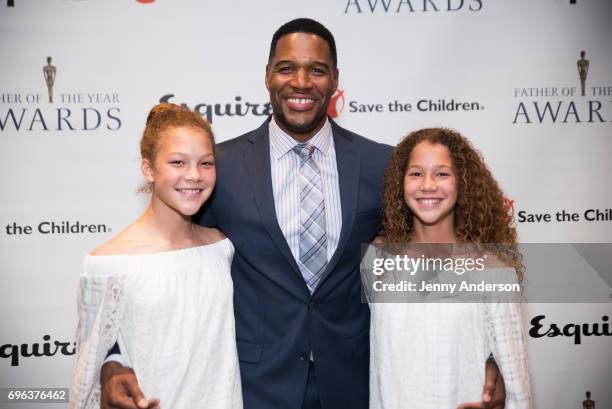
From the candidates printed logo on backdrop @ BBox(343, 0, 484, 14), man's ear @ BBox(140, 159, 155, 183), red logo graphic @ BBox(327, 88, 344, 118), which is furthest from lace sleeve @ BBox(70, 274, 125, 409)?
printed logo on backdrop @ BBox(343, 0, 484, 14)

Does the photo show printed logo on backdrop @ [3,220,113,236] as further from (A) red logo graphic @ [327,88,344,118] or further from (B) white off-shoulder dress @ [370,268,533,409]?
(B) white off-shoulder dress @ [370,268,533,409]

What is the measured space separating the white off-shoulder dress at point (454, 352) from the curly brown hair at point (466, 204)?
0.19 m

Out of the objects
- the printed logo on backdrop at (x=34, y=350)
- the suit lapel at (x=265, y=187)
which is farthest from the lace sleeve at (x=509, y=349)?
the printed logo on backdrop at (x=34, y=350)

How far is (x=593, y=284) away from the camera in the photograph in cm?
340

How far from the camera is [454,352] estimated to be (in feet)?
6.29

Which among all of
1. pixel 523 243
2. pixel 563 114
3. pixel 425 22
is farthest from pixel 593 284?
pixel 425 22

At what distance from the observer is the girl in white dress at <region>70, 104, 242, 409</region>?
5.90ft

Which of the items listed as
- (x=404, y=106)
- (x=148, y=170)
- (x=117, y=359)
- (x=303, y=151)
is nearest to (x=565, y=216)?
(x=404, y=106)

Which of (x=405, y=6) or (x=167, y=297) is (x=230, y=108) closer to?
(x=405, y=6)

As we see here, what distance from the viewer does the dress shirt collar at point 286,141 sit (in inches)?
88.2

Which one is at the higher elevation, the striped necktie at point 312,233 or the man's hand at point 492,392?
the striped necktie at point 312,233

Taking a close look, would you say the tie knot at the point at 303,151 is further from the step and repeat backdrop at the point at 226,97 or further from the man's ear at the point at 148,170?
the step and repeat backdrop at the point at 226,97

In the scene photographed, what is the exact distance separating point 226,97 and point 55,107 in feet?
3.00

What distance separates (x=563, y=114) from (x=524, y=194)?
1.61 ft
